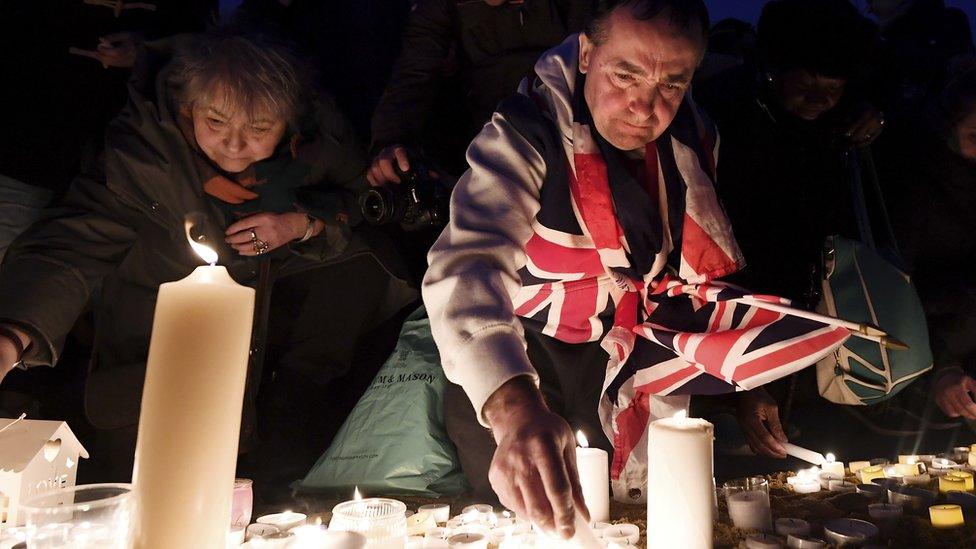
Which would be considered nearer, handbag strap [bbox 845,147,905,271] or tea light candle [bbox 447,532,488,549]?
tea light candle [bbox 447,532,488,549]

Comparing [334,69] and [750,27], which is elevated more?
[750,27]

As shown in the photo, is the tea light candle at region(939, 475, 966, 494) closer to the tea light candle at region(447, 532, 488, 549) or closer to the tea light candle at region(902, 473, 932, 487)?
the tea light candle at region(902, 473, 932, 487)

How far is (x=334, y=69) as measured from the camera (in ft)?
9.82

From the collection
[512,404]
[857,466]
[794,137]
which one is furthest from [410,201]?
[857,466]

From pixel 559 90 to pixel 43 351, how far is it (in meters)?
1.47

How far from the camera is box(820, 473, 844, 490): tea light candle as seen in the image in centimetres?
165

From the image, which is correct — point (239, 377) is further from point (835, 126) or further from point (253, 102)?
Answer: point (835, 126)

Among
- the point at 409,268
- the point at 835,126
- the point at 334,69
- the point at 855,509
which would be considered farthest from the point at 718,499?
the point at 334,69

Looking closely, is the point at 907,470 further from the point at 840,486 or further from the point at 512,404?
the point at 512,404

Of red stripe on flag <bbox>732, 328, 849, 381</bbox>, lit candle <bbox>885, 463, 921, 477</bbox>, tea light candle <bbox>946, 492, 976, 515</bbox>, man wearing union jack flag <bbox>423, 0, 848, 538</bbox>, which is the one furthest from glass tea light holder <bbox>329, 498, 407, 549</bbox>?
lit candle <bbox>885, 463, 921, 477</bbox>

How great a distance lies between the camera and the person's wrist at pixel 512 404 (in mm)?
1032

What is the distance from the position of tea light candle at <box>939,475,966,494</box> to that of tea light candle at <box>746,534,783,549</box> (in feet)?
2.18

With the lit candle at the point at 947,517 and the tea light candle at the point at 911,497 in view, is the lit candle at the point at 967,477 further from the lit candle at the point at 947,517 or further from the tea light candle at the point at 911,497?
the lit candle at the point at 947,517

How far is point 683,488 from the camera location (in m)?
1.09
